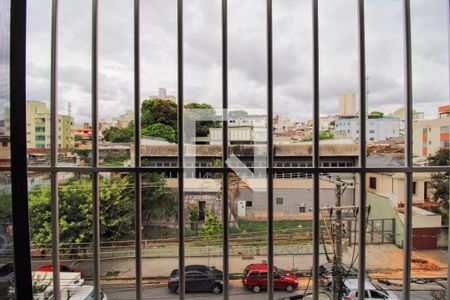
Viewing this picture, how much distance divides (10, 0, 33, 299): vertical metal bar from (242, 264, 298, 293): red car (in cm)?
210

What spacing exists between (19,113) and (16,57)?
40 centimetres

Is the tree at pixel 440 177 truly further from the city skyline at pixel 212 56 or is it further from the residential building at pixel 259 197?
the residential building at pixel 259 197

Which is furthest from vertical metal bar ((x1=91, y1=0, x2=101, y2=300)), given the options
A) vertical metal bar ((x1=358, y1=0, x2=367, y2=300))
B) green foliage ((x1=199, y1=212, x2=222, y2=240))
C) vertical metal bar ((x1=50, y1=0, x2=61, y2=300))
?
vertical metal bar ((x1=358, y1=0, x2=367, y2=300))

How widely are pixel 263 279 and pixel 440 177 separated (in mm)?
2411

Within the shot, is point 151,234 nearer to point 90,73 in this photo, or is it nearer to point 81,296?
point 81,296

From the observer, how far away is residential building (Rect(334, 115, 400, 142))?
2.65 metres

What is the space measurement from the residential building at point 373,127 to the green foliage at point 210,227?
5.88 ft

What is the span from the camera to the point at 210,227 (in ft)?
8.96

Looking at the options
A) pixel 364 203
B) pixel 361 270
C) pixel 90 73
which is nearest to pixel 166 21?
pixel 90 73

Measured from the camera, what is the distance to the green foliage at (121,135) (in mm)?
2725

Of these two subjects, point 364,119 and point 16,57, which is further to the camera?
point 364,119

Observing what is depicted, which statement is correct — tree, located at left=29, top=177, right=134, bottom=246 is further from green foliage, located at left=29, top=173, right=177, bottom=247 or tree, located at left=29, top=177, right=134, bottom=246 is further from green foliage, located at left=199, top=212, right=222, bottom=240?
green foliage, located at left=199, top=212, right=222, bottom=240

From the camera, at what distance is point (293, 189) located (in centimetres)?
268

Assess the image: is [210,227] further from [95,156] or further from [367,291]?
[367,291]
